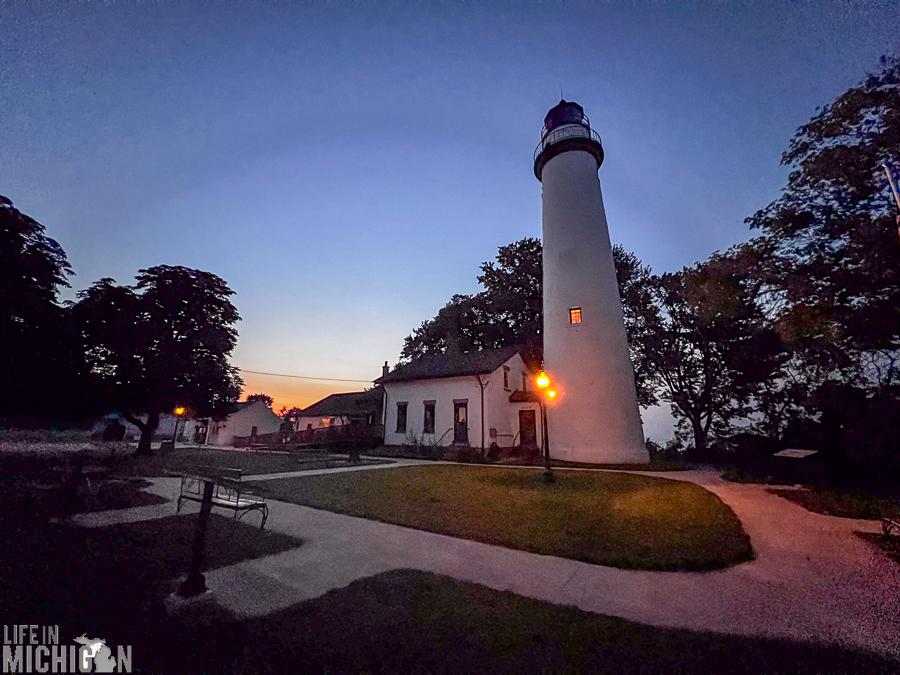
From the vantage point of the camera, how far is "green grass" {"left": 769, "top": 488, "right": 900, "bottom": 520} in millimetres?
8227

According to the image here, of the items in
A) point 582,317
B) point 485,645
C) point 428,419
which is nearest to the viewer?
point 485,645

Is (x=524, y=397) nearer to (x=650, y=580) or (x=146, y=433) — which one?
(x=650, y=580)

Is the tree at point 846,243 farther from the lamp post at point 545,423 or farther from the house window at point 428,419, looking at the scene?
the house window at point 428,419

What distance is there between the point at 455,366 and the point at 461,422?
3.59 meters

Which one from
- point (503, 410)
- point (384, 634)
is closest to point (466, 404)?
point (503, 410)

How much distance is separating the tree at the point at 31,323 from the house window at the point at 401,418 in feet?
61.3

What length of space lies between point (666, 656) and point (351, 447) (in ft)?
74.7

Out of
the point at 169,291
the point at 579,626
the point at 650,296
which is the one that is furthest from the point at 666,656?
the point at 650,296

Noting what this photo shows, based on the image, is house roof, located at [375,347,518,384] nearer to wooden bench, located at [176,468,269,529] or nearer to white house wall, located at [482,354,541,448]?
white house wall, located at [482,354,541,448]

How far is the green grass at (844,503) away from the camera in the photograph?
8.23m

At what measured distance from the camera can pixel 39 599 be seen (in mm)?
3398

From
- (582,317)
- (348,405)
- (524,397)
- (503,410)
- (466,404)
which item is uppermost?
(582,317)

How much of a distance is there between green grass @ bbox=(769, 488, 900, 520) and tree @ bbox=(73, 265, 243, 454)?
71.9 ft

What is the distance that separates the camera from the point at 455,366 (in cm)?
2280
